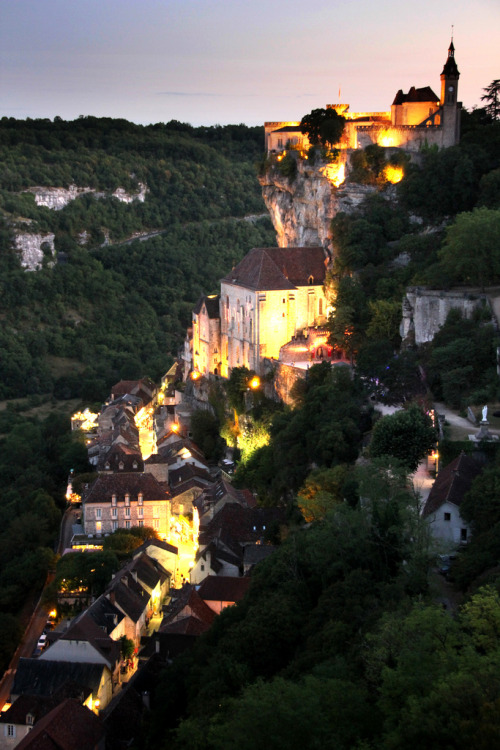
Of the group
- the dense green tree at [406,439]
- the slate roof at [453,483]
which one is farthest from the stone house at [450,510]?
the dense green tree at [406,439]

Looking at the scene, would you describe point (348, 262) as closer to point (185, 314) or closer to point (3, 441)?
point (3, 441)

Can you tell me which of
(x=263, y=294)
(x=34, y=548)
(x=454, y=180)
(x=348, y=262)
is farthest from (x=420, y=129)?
(x=34, y=548)

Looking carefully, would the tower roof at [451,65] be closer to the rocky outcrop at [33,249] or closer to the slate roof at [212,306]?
the slate roof at [212,306]

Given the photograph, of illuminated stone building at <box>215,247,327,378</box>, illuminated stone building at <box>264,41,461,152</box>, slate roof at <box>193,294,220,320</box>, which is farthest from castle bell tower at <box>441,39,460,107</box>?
slate roof at <box>193,294,220,320</box>

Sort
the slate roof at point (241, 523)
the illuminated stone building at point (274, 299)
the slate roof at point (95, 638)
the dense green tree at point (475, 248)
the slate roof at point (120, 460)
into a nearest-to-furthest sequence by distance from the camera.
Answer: the slate roof at point (95, 638), the slate roof at point (241, 523), the dense green tree at point (475, 248), the slate roof at point (120, 460), the illuminated stone building at point (274, 299)

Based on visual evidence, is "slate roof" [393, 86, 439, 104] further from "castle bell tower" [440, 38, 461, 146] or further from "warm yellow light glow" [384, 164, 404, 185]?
"warm yellow light glow" [384, 164, 404, 185]

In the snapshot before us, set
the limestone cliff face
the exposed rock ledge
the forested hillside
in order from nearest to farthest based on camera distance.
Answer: the limestone cliff face → the forested hillside → the exposed rock ledge

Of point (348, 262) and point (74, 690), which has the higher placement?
point (348, 262)
